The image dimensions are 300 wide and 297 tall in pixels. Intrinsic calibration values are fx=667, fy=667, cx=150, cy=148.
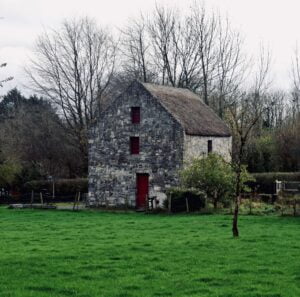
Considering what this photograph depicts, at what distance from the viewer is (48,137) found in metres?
64.6

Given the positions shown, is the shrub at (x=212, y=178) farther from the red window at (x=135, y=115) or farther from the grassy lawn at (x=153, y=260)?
the grassy lawn at (x=153, y=260)

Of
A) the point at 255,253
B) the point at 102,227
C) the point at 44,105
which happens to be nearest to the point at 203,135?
the point at 102,227

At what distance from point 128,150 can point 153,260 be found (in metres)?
25.7

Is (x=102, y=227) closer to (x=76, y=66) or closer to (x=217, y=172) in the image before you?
(x=217, y=172)

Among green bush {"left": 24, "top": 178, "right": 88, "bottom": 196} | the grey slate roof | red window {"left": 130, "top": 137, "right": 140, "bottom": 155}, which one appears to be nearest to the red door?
red window {"left": 130, "top": 137, "right": 140, "bottom": 155}

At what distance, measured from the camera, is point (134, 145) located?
44469 millimetres

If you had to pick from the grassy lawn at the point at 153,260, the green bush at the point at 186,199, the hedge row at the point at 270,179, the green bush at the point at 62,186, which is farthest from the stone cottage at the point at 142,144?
the grassy lawn at the point at 153,260

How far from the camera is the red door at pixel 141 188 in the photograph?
43.6 meters

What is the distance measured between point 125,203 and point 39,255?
78.0 ft

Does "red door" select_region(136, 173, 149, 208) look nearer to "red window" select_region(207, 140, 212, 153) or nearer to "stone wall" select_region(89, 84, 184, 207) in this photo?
"stone wall" select_region(89, 84, 184, 207)

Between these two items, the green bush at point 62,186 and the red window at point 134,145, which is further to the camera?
the green bush at point 62,186

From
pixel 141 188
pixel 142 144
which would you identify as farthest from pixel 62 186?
pixel 142 144

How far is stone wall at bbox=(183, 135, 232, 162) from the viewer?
4268cm

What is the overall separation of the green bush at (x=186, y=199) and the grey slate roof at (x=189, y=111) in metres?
5.67
